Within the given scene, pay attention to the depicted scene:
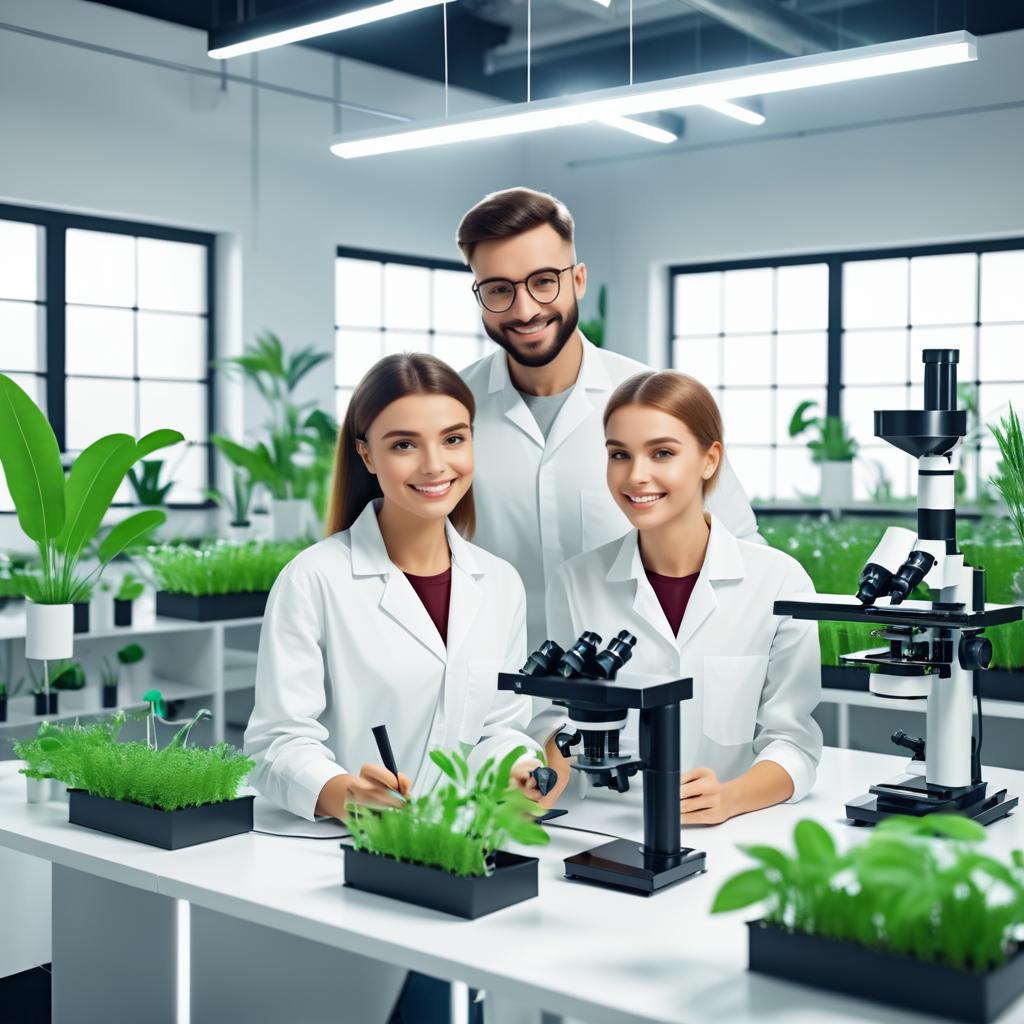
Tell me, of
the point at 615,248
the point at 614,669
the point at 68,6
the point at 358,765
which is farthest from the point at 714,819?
the point at 615,248

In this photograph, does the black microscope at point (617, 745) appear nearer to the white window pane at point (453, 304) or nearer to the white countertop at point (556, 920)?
the white countertop at point (556, 920)

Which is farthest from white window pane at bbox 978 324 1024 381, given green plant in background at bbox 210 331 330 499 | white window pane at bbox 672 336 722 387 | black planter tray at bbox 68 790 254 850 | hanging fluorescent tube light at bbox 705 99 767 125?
black planter tray at bbox 68 790 254 850

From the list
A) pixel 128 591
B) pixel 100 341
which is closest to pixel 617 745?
pixel 128 591

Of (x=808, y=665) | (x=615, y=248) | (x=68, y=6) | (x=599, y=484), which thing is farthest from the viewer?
(x=615, y=248)

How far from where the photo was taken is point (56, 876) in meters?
1.89

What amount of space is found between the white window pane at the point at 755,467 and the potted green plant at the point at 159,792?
23.5ft

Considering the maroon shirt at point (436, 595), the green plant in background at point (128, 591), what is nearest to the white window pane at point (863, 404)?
the green plant in background at point (128, 591)

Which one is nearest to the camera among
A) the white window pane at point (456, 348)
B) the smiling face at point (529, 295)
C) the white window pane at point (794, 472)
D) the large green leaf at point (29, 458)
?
the smiling face at point (529, 295)

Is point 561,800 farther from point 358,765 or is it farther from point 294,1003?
point 294,1003

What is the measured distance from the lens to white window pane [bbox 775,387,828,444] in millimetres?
8398

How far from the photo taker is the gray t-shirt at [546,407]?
8.19ft

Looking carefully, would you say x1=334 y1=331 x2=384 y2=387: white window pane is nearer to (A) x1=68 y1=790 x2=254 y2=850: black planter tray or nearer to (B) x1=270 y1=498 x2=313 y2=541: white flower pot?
(B) x1=270 y1=498 x2=313 y2=541: white flower pot

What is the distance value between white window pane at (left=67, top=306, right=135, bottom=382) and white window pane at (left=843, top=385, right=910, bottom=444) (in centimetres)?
443

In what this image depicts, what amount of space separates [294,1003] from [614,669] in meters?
0.78
